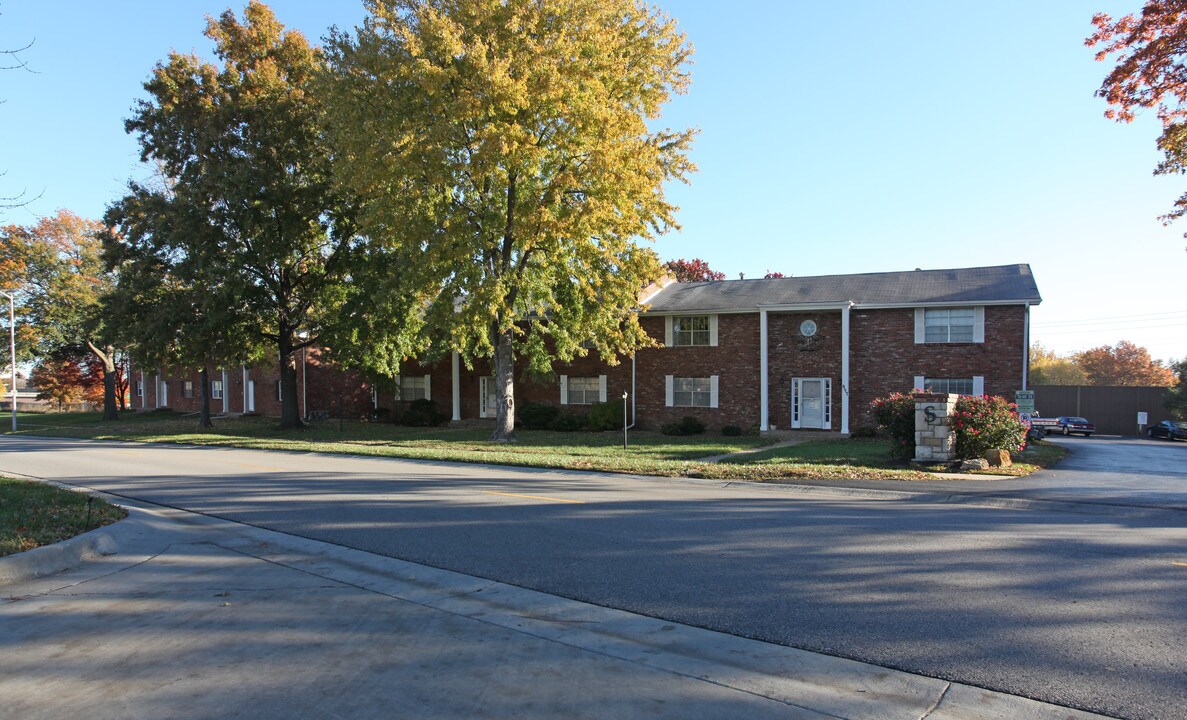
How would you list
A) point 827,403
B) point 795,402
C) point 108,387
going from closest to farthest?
point 827,403, point 795,402, point 108,387

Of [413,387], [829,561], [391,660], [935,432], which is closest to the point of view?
[391,660]

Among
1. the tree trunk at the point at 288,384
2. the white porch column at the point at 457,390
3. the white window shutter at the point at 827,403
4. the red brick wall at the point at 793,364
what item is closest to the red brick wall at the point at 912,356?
the red brick wall at the point at 793,364

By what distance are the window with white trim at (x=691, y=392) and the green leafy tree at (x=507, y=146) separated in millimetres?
4859

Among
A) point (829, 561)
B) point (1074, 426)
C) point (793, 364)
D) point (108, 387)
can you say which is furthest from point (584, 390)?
point (1074, 426)

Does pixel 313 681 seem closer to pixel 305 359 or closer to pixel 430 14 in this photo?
pixel 430 14

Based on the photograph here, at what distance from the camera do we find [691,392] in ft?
94.5

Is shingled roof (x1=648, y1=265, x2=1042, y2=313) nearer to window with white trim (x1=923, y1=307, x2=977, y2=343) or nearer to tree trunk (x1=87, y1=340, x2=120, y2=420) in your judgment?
window with white trim (x1=923, y1=307, x2=977, y2=343)

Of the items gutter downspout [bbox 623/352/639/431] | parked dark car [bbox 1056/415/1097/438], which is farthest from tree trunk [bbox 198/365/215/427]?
parked dark car [bbox 1056/415/1097/438]

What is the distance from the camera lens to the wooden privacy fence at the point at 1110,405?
43.5 m

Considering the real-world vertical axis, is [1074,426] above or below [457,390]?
below

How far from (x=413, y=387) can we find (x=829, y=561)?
31925 mm

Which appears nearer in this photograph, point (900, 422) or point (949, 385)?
point (900, 422)

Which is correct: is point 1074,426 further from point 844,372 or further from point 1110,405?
point 844,372

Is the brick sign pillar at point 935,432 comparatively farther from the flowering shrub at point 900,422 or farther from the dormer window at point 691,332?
the dormer window at point 691,332
